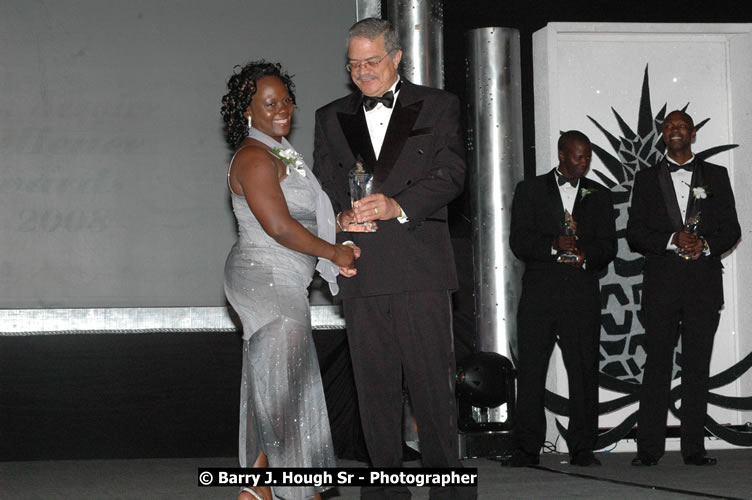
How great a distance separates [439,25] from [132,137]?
205cm

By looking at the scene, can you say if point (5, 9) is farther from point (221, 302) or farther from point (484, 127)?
point (484, 127)

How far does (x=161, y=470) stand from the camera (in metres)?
5.59

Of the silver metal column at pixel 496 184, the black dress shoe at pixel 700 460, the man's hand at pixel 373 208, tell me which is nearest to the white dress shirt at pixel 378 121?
the man's hand at pixel 373 208

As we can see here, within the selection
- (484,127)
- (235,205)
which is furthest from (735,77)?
(235,205)

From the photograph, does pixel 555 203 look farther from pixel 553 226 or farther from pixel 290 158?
pixel 290 158

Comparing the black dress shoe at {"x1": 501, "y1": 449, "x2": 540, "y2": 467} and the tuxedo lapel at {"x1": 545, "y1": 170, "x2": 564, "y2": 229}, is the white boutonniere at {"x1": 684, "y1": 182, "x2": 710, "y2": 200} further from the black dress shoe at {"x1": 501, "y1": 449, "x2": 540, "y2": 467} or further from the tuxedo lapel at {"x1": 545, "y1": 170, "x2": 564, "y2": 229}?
the black dress shoe at {"x1": 501, "y1": 449, "x2": 540, "y2": 467}

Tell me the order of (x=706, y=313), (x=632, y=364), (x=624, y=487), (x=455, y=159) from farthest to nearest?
(x=632, y=364) < (x=706, y=313) < (x=624, y=487) < (x=455, y=159)

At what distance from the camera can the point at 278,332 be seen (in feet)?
11.8

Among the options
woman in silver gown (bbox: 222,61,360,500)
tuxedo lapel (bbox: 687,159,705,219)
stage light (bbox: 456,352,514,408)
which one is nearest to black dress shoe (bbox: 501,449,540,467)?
stage light (bbox: 456,352,514,408)

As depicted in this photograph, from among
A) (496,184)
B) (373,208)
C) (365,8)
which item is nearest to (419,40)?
(365,8)

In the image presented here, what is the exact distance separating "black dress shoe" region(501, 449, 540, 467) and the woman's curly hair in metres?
2.82

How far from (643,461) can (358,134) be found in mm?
3011

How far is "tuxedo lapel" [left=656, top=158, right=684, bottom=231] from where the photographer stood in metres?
5.66

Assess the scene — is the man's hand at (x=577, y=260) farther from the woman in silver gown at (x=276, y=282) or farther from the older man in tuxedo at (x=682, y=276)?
the woman in silver gown at (x=276, y=282)
